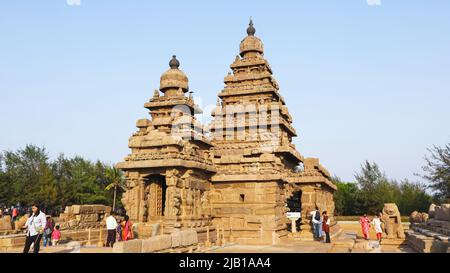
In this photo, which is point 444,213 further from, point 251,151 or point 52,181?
point 52,181

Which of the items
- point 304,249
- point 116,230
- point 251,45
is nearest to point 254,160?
point 304,249

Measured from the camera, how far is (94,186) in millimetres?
51281

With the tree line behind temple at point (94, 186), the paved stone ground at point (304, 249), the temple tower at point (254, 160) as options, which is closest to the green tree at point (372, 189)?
the tree line behind temple at point (94, 186)

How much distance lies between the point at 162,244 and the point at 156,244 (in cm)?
37

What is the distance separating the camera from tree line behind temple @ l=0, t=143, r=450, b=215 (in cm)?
4303

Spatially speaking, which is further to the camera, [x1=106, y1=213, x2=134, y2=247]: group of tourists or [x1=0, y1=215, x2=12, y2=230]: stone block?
[x1=0, y1=215, x2=12, y2=230]: stone block

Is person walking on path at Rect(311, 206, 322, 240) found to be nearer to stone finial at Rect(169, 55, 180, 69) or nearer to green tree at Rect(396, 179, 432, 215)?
stone finial at Rect(169, 55, 180, 69)

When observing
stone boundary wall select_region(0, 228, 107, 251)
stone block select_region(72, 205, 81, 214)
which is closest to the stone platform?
stone boundary wall select_region(0, 228, 107, 251)

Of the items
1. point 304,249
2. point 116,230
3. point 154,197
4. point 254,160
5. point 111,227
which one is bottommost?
point 304,249

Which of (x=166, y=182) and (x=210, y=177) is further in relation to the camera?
(x=210, y=177)

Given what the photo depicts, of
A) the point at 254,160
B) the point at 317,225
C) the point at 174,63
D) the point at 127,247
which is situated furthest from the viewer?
the point at 174,63

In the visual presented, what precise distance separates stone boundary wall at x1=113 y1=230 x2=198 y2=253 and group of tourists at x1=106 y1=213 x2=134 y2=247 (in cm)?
314

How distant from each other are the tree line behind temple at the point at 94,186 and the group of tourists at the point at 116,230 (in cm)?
3190
